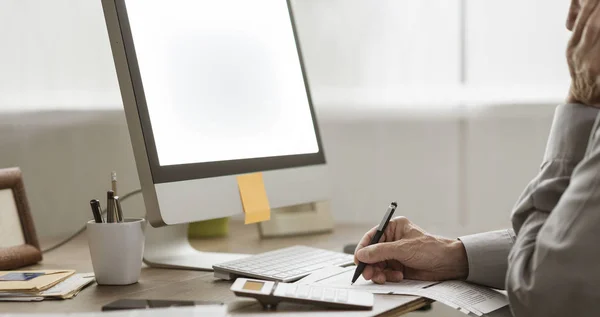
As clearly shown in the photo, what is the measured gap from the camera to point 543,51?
205 cm

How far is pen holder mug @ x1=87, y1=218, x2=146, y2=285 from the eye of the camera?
1143 millimetres

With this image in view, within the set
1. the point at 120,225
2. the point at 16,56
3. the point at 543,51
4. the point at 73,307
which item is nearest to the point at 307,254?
the point at 120,225

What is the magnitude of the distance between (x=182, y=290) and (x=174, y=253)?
277 mm

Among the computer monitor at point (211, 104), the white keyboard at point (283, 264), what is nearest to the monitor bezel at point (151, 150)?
the computer monitor at point (211, 104)

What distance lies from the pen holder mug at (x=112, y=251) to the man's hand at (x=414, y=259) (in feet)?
1.12

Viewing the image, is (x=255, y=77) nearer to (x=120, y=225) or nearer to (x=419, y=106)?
(x=120, y=225)

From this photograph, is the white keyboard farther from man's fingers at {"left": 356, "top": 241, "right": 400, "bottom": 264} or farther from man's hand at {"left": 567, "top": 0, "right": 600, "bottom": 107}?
man's hand at {"left": 567, "top": 0, "right": 600, "bottom": 107}

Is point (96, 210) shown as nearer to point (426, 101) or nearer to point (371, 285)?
point (371, 285)

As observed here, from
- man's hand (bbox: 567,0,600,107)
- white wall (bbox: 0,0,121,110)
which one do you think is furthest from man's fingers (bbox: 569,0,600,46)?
white wall (bbox: 0,0,121,110)

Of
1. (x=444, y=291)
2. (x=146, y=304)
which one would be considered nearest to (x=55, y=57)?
(x=146, y=304)

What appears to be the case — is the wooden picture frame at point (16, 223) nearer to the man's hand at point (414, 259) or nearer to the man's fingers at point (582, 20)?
the man's hand at point (414, 259)

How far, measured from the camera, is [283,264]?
125 cm

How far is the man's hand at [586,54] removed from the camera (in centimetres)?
97

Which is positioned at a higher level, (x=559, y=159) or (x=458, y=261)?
(x=559, y=159)
